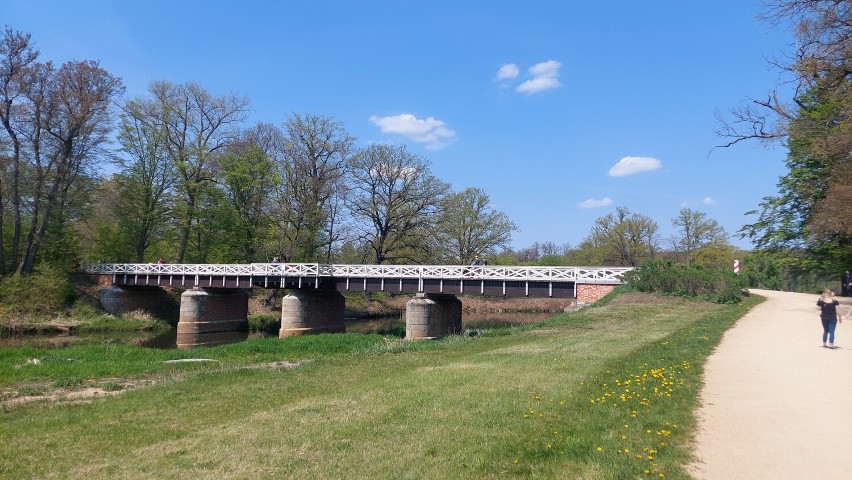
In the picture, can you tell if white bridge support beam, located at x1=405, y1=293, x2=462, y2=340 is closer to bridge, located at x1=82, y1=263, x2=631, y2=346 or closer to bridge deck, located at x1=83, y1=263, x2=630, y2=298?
bridge, located at x1=82, y1=263, x2=631, y2=346

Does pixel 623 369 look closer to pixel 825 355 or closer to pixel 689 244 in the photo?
pixel 825 355

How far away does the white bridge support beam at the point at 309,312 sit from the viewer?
37125 mm

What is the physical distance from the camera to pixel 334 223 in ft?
168

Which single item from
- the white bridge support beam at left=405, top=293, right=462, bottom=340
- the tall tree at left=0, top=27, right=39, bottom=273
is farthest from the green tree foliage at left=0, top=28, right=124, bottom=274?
the white bridge support beam at left=405, top=293, right=462, bottom=340

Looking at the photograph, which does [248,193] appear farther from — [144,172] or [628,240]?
[628,240]

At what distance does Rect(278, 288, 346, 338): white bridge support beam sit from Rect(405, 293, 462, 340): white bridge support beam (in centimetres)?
711

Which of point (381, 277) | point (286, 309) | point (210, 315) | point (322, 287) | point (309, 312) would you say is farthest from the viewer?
point (210, 315)

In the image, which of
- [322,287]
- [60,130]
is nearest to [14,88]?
[60,130]

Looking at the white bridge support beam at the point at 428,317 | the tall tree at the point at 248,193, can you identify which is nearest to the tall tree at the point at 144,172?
the tall tree at the point at 248,193

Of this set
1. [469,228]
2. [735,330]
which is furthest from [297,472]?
[469,228]

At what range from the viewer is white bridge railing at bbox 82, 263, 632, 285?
104 ft

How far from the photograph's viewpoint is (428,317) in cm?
3331

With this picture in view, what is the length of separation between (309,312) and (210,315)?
7.64 m

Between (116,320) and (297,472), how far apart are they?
38.2 m
